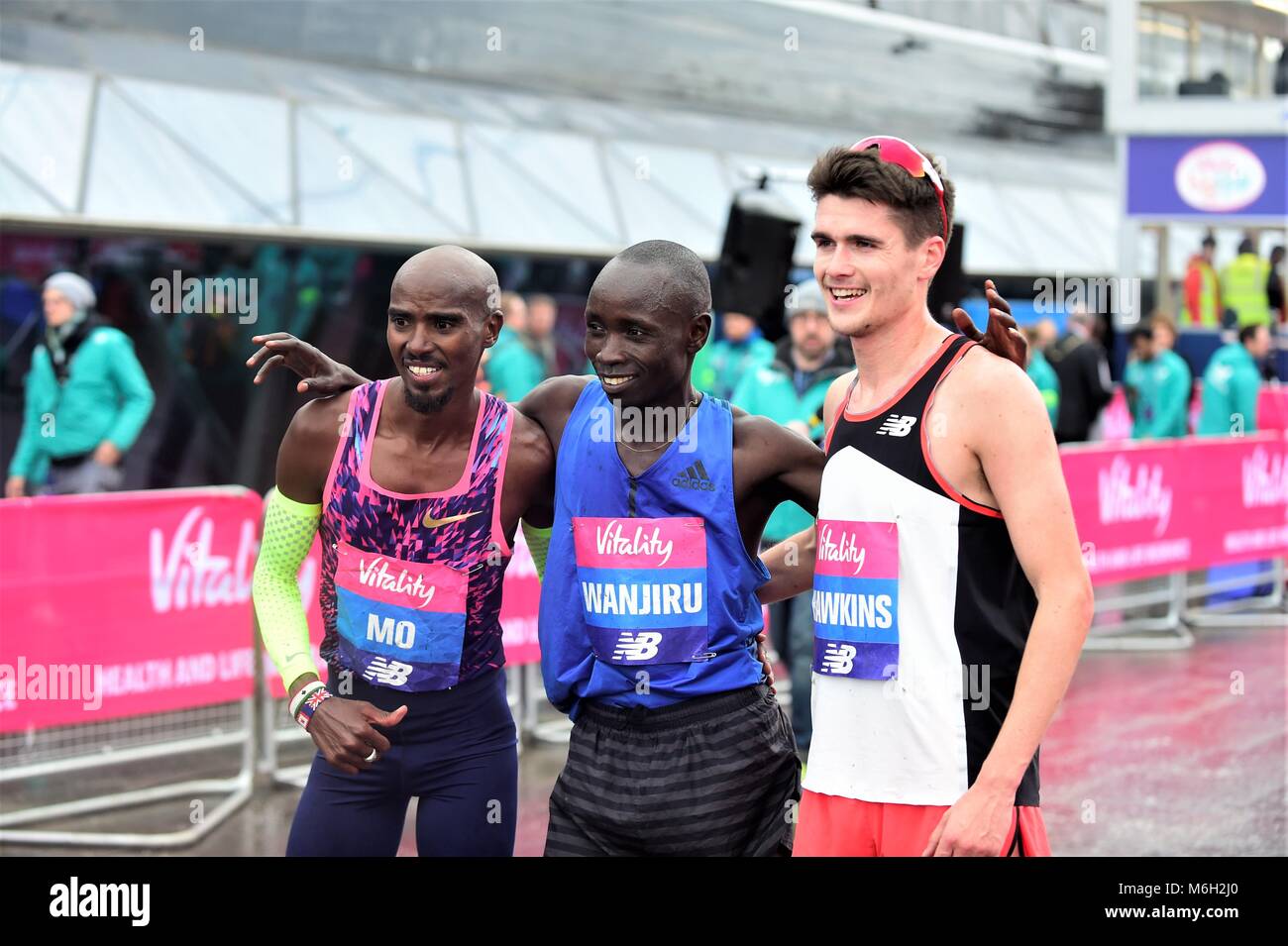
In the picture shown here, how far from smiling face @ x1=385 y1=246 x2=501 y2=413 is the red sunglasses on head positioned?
2.92ft

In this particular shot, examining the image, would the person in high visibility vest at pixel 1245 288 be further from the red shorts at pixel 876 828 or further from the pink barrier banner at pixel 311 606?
the red shorts at pixel 876 828

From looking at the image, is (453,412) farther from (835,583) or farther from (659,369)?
(835,583)

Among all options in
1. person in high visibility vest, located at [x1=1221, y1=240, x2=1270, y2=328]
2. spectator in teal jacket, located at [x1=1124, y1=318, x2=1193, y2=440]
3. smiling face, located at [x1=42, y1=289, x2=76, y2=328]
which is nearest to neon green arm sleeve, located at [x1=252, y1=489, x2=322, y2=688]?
smiling face, located at [x1=42, y1=289, x2=76, y2=328]

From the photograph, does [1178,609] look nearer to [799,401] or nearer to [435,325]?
[799,401]

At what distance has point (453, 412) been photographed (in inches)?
136

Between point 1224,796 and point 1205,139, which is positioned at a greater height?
point 1205,139

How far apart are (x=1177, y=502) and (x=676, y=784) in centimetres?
843

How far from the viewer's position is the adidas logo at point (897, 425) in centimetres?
298

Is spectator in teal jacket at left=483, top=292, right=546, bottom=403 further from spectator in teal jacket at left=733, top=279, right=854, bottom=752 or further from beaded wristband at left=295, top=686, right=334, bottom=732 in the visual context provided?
beaded wristband at left=295, top=686, right=334, bottom=732

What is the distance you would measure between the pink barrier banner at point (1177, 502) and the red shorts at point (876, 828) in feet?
22.9

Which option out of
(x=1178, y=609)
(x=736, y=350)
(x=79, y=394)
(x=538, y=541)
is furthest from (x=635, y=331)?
(x=1178, y=609)

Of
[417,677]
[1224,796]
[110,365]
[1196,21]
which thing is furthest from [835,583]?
[1196,21]

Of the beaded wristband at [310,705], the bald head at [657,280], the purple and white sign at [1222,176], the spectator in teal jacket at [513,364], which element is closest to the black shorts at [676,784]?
the beaded wristband at [310,705]
